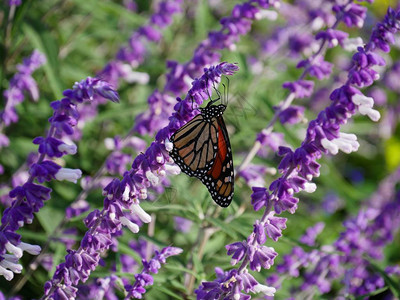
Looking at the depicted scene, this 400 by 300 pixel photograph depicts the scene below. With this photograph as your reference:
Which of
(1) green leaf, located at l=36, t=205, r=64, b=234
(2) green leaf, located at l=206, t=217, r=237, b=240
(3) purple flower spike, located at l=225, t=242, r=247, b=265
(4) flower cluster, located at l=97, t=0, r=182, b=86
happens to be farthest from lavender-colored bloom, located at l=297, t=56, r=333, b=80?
(1) green leaf, located at l=36, t=205, r=64, b=234

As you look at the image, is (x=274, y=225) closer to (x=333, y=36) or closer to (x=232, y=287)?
(x=232, y=287)

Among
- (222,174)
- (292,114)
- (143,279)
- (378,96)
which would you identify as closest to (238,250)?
(143,279)

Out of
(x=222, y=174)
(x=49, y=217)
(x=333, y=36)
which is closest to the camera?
(x=222, y=174)

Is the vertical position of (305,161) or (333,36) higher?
(333,36)

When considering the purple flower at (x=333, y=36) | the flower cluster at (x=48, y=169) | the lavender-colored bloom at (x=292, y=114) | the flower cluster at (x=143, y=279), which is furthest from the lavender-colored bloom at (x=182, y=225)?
the flower cluster at (x=48, y=169)

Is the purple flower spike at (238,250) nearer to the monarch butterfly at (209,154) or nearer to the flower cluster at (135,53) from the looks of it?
the monarch butterfly at (209,154)
